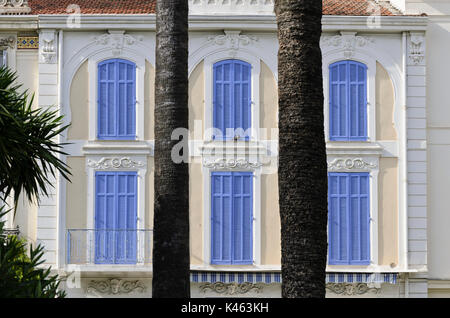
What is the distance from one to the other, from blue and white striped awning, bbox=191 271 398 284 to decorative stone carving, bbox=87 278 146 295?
1.49 m

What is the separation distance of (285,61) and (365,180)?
14338 millimetres

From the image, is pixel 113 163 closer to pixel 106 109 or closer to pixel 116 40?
pixel 106 109

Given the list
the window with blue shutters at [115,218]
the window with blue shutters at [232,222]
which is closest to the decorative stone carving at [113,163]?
the window with blue shutters at [115,218]

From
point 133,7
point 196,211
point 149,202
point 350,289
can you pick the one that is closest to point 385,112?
point 350,289

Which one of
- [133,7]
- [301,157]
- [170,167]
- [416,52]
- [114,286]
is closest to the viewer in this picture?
[301,157]

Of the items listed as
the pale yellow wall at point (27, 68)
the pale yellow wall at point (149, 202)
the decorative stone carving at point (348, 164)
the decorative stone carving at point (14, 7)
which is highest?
the decorative stone carving at point (14, 7)

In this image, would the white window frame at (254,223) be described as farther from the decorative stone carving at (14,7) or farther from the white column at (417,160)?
the decorative stone carving at (14,7)

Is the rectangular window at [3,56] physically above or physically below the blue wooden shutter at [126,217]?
above

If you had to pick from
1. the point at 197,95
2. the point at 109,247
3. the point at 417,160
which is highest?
the point at 197,95

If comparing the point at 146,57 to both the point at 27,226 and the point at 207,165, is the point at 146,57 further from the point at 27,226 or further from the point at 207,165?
the point at 27,226

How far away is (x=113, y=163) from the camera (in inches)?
1036

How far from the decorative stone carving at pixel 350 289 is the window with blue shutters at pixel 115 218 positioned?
16.5 feet

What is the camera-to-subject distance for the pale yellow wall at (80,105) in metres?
26.4

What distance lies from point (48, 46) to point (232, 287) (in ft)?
25.1
